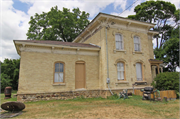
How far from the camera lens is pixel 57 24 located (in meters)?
25.2

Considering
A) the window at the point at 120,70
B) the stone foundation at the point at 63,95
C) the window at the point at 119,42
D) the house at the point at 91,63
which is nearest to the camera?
the stone foundation at the point at 63,95

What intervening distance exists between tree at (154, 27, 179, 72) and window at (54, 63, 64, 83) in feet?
56.4

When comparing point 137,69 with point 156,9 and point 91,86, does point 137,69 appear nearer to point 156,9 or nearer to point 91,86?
point 91,86

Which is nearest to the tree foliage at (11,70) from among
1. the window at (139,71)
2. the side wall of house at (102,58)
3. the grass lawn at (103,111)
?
the side wall of house at (102,58)

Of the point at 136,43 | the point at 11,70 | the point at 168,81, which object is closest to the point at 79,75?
the point at 136,43

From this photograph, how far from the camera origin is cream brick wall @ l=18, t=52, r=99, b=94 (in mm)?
10555

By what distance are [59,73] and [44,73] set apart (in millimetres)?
1308

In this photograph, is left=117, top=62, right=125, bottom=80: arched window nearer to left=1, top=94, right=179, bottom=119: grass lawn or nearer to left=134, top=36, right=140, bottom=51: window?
left=134, top=36, right=140, bottom=51: window

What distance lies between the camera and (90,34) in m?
15.7

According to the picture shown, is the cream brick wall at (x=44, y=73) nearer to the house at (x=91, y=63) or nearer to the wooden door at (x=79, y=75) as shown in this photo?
the house at (x=91, y=63)

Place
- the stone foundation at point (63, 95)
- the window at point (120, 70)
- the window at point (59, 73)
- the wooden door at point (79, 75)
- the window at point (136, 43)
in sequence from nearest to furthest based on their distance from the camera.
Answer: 1. the stone foundation at point (63, 95)
2. the window at point (59, 73)
3. the wooden door at point (79, 75)
4. the window at point (120, 70)
5. the window at point (136, 43)

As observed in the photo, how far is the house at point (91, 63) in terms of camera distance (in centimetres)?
1082

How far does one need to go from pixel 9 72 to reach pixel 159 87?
29224 millimetres

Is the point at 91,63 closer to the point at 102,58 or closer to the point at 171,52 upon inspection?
the point at 102,58
